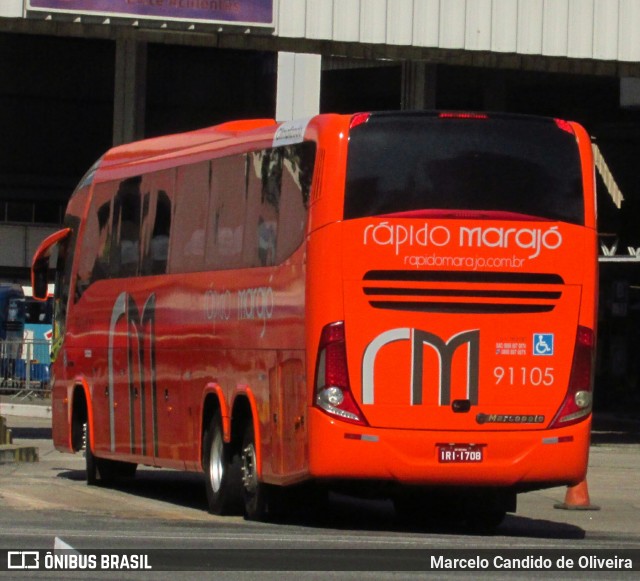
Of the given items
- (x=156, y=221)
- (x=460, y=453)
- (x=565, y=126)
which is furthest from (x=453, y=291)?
(x=156, y=221)

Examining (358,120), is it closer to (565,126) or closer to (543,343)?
(565,126)

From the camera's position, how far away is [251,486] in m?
15.3

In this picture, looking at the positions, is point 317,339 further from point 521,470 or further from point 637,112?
point 637,112

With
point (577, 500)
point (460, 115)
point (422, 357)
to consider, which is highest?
point (460, 115)

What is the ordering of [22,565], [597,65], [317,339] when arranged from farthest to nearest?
[597,65] → [317,339] → [22,565]

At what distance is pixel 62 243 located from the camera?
21.2 metres

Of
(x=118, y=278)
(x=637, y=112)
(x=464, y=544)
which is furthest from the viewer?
(x=637, y=112)

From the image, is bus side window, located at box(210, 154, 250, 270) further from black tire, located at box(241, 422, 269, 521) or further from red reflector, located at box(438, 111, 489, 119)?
red reflector, located at box(438, 111, 489, 119)

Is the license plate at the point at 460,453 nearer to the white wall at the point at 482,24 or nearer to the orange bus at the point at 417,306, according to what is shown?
the orange bus at the point at 417,306

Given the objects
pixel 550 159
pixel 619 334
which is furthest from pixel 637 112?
pixel 550 159

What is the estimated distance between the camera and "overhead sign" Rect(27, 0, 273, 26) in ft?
86.0

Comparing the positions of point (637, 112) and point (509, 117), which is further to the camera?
point (637, 112)

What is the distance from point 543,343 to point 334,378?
5.80ft

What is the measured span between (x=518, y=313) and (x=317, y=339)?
1.67 metres
